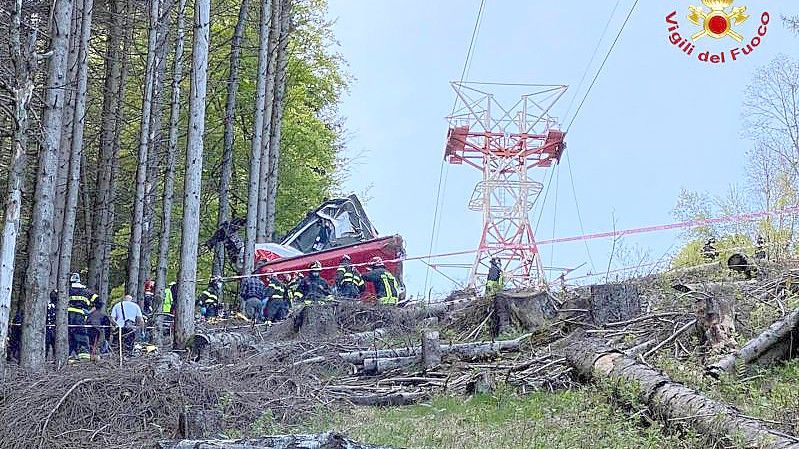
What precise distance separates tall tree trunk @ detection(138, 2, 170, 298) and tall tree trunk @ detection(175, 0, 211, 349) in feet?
18.2

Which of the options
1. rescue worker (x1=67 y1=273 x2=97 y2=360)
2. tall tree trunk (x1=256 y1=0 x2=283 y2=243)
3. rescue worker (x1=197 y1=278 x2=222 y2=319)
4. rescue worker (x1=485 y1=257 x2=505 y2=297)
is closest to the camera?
rescue worker (x1=485 y1=257 x2=505 y2=297)

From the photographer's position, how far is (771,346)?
28.4 ft

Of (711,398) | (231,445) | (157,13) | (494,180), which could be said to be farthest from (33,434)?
(157,13)

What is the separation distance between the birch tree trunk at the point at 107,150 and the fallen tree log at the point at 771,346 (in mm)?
17328

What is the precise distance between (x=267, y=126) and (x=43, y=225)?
14.4 meters

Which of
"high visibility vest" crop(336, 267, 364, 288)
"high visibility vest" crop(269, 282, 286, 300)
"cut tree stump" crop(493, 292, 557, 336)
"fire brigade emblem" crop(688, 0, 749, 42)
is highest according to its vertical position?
"fire brigade emblem" crop(688, 0, 749, 42)

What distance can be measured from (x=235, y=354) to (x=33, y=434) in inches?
186

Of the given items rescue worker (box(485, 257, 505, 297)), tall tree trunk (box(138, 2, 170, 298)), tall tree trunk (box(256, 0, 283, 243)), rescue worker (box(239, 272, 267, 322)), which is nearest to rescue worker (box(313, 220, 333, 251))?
tall tree trunk (box(256, 0, 283, 243))

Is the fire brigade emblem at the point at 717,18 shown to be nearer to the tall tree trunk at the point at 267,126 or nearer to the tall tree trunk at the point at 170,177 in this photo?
the tall tree trunk at the point at 170,177

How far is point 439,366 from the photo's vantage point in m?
11.1

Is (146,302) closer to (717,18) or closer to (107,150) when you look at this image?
(107,150)

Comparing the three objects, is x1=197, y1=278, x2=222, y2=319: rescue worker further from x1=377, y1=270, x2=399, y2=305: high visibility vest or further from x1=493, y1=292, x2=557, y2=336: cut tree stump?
x1=493, y1=292, x2=557, y2=336: cut tree stump

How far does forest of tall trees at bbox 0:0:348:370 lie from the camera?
1347cm

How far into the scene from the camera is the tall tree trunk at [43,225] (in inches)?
525
